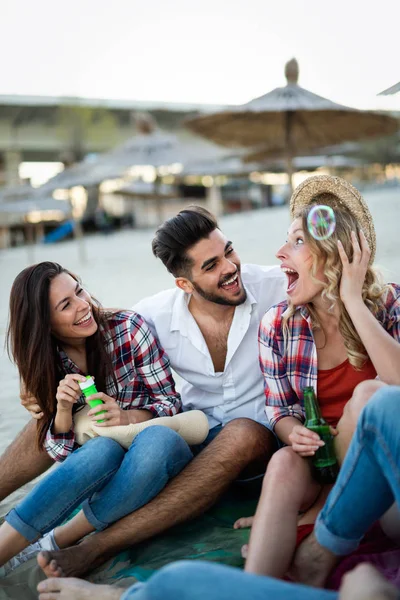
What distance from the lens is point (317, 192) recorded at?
8.75ft

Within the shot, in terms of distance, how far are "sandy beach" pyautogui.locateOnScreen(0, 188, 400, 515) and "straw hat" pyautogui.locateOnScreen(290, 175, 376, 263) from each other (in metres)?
0.21

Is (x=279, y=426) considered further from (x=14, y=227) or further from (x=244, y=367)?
(x=14, y=227)

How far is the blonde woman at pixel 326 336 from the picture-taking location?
7.22 feet

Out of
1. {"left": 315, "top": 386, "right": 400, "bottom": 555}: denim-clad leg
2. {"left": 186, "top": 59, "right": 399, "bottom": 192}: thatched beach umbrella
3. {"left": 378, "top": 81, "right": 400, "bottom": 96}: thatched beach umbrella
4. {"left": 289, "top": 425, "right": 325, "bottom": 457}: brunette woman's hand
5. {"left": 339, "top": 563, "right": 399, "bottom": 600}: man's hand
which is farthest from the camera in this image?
{"left": 186, "top": 59, "right": 399, "bottom": 192}: thatched beach umbrella

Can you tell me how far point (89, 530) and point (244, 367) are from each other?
1008mm

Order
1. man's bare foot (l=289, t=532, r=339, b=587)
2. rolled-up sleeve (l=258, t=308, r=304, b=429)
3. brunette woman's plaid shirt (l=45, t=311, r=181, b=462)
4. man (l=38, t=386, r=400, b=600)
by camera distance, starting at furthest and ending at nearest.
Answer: brunette woman's plaid shirt (l=45, t=311, r=181, b=462) < rolled-up sleeve (l=258, t=308, r=304, b=429) < man's bare foot (l=289, t=532, r=339, b=587) < man (l=38, t=386, r=400, b=600)

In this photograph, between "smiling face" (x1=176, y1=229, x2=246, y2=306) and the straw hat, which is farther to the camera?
"smiling face" (x1=176, y1=229, x2=246, y2=306)

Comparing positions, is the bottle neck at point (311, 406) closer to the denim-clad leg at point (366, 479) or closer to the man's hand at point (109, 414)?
the denim-clad leg at point (366, 479)

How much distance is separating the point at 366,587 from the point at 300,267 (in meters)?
1.37

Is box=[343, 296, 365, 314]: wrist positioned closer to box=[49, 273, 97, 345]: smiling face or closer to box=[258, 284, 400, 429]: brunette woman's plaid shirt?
box=[258, 284, 400, 429]: brunette woman's plaid shirt

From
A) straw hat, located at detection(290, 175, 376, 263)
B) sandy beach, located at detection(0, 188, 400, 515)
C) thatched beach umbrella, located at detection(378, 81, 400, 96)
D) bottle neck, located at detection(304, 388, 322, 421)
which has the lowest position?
sandy beach, located at detection(0, 188, 400, 515)

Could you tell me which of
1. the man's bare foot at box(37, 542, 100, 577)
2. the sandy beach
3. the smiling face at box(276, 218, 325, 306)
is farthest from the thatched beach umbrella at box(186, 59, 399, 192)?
the man's bare foot at box(37, 542, 100, 577)

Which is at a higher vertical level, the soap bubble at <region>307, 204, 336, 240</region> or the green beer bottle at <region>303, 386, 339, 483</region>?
the soap bubble at <region>307, 204, 336, 240</region>

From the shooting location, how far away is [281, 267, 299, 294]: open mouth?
8.04 ft
